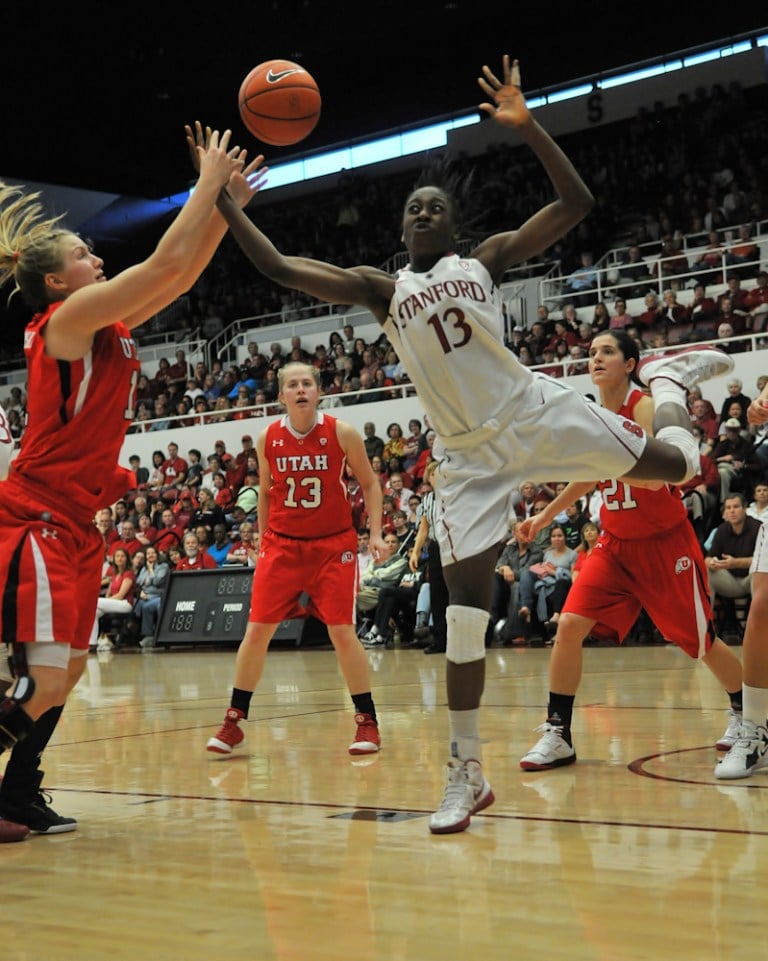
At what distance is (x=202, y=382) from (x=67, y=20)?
7125 mm

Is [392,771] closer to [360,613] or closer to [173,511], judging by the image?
[360,613]

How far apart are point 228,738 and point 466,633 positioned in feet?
7.21

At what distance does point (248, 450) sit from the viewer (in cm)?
1892

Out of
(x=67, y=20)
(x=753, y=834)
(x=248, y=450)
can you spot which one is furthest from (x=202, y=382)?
(x=753, y=834)

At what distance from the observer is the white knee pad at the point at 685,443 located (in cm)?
435

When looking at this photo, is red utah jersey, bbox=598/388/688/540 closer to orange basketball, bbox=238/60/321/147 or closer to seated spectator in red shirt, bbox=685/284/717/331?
orange basketball, bbox=238/60/321/147

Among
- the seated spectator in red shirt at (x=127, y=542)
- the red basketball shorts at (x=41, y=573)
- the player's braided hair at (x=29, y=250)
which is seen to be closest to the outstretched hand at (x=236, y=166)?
the player's braided hair at (x=29, y=250)

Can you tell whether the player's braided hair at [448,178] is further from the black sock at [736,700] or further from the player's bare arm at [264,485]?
the black sock at [736,700]

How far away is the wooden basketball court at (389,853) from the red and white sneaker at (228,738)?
82 mm

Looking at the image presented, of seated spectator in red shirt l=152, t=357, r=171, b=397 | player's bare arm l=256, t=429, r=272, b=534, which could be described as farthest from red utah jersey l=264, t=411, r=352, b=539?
seated spectator in red shirt l=152, t=357, r=171, b=397

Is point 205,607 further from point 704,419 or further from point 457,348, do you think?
point 457,348

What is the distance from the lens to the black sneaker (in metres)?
4.00

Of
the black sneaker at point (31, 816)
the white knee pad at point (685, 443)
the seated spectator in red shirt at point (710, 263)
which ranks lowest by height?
the black sneaker at point (31, 816)

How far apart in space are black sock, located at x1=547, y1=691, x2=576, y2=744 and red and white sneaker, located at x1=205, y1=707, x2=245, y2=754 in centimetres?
159
